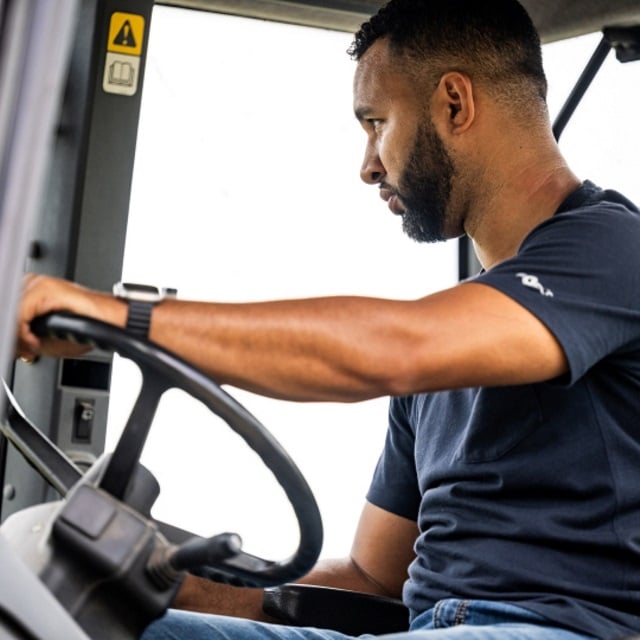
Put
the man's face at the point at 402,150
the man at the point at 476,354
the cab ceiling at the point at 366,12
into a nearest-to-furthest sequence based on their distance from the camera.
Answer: the man at the point at 476,354, the man's face at the point at 402,150, the cab ceiling at the point at 366,12

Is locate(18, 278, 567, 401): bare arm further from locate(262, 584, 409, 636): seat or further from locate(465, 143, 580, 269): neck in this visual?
locate(262, 584, 409, 636): seat

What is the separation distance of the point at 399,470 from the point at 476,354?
73cm

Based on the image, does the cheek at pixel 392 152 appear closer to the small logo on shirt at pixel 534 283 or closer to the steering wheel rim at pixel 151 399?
the small logo on shirt at pixel 534 283

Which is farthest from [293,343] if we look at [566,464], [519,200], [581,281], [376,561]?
[376,561]

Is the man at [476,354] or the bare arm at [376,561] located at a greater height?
the man at [476,354]

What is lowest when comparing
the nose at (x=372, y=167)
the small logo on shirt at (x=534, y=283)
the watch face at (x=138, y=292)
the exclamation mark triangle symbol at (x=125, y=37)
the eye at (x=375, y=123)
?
the watch face at (x=138, y=292)

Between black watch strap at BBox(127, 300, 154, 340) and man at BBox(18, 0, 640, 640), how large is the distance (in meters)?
0.01

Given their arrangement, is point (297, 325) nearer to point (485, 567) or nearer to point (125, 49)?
point (485, 567)

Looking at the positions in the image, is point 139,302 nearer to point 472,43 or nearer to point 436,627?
point 436,627

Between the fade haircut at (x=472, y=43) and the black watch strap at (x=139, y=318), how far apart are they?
92 centimetres

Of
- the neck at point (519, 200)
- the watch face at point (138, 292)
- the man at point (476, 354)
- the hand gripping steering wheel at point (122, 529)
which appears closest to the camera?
the hand gripping steering wheel at point (122, 529)

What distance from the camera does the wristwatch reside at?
1.30m

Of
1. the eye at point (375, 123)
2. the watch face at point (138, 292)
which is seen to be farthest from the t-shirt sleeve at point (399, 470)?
the watch face at point (138, 292)

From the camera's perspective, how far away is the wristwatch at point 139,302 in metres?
1.30
